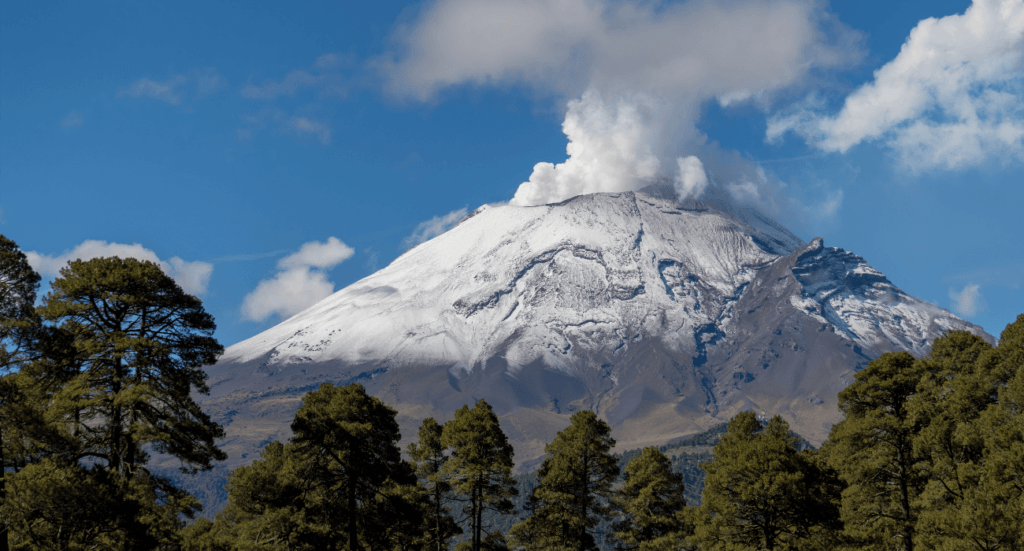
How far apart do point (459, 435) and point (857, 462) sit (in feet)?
70.9

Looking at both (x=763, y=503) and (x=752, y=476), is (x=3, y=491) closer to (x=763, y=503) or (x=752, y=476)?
(x=752, y=476)

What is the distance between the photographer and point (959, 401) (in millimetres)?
33500

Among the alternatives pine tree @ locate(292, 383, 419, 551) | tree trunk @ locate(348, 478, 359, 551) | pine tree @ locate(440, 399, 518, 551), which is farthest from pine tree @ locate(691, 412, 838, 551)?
tree trunk @ locate(348, 478, 359, 551)

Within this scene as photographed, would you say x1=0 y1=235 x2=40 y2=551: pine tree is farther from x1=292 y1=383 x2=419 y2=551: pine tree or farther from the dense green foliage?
x1=292 y1=383 x2=419 y2=551: pine tree

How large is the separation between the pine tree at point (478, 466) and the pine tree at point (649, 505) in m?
9.00

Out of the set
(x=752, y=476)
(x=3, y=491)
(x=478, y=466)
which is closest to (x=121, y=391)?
(x=3, y=491)

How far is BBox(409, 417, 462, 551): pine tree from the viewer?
43.5 meters

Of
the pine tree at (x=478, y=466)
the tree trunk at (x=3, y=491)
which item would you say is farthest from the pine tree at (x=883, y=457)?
the tree trunk at (x=3, y=491)

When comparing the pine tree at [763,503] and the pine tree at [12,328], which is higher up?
the pine tree at [12,328]

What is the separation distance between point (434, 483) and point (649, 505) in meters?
14.0

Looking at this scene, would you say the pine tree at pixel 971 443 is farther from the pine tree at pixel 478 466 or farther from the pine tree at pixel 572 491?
the pine tree at pixel 478 466

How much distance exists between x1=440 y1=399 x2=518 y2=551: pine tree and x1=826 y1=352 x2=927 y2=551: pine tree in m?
17.9

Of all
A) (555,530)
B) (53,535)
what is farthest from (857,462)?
(53,535)

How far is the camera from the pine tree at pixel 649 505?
46906 mm
